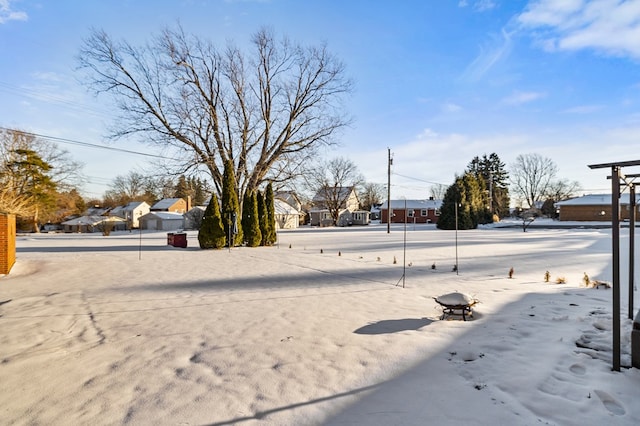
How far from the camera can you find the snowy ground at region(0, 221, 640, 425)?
2852 millimetres

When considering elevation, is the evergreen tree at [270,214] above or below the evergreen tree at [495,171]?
below

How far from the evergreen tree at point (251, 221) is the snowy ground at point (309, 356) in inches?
396

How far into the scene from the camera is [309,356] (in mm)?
3990

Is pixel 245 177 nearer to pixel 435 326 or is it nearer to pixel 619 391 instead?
pixel 435 326

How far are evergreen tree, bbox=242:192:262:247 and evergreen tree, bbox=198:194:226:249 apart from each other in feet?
5.01

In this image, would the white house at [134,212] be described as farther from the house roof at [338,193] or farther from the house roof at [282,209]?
the house roof at [338,193]

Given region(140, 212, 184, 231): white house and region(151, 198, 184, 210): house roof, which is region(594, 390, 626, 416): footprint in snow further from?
region(151, 198, 184, 210): house roof

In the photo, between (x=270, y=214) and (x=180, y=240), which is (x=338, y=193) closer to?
(x=270, y=214)

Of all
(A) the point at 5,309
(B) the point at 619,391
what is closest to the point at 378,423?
(B) the point at 619,391

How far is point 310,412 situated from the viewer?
284cm

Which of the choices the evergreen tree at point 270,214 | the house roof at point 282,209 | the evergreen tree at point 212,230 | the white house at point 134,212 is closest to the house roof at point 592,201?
the house roof at point 282,209

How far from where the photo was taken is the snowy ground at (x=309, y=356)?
2852 millimetres

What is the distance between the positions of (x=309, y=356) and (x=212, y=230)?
14020 mm

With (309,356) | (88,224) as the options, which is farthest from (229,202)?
(88,224)
